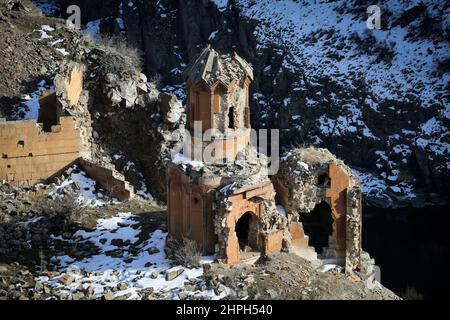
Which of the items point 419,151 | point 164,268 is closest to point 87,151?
point 164,268

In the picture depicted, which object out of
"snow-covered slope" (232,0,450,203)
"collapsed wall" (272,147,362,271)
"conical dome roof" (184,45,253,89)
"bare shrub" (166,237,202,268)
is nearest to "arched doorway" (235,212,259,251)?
"bare shrub" (166,237,202,268)

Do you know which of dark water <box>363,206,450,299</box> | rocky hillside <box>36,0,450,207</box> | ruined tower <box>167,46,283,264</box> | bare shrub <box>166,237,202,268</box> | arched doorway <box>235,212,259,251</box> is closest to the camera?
bare shrub <box>166,237,202,268</box>

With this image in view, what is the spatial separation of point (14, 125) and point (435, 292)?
15018 millimetres

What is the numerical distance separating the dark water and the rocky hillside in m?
1.54

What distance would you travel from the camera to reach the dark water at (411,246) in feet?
79.2

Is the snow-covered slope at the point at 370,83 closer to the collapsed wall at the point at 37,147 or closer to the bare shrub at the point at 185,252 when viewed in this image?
the collapsed wall at the point at 37,147

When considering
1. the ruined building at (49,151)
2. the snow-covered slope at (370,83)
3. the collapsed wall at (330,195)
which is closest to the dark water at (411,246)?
the snow-covered slope at (370,83)

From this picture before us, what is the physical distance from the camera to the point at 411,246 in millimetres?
27141

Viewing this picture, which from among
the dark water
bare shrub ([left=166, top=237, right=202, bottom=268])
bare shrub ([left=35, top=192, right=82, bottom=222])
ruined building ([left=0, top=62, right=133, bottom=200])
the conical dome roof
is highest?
the conical dome roof

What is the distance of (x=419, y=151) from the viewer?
33938 mm

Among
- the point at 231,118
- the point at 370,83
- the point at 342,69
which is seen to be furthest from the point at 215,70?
the point at 342,69

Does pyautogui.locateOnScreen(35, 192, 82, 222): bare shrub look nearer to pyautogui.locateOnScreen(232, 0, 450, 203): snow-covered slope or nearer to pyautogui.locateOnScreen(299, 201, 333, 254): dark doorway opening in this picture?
pyautogui.locateOnScreen(299, 201, 333, 254): dark doorway opening

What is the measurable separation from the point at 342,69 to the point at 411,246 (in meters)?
14.5

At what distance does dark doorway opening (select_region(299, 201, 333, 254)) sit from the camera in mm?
21562
